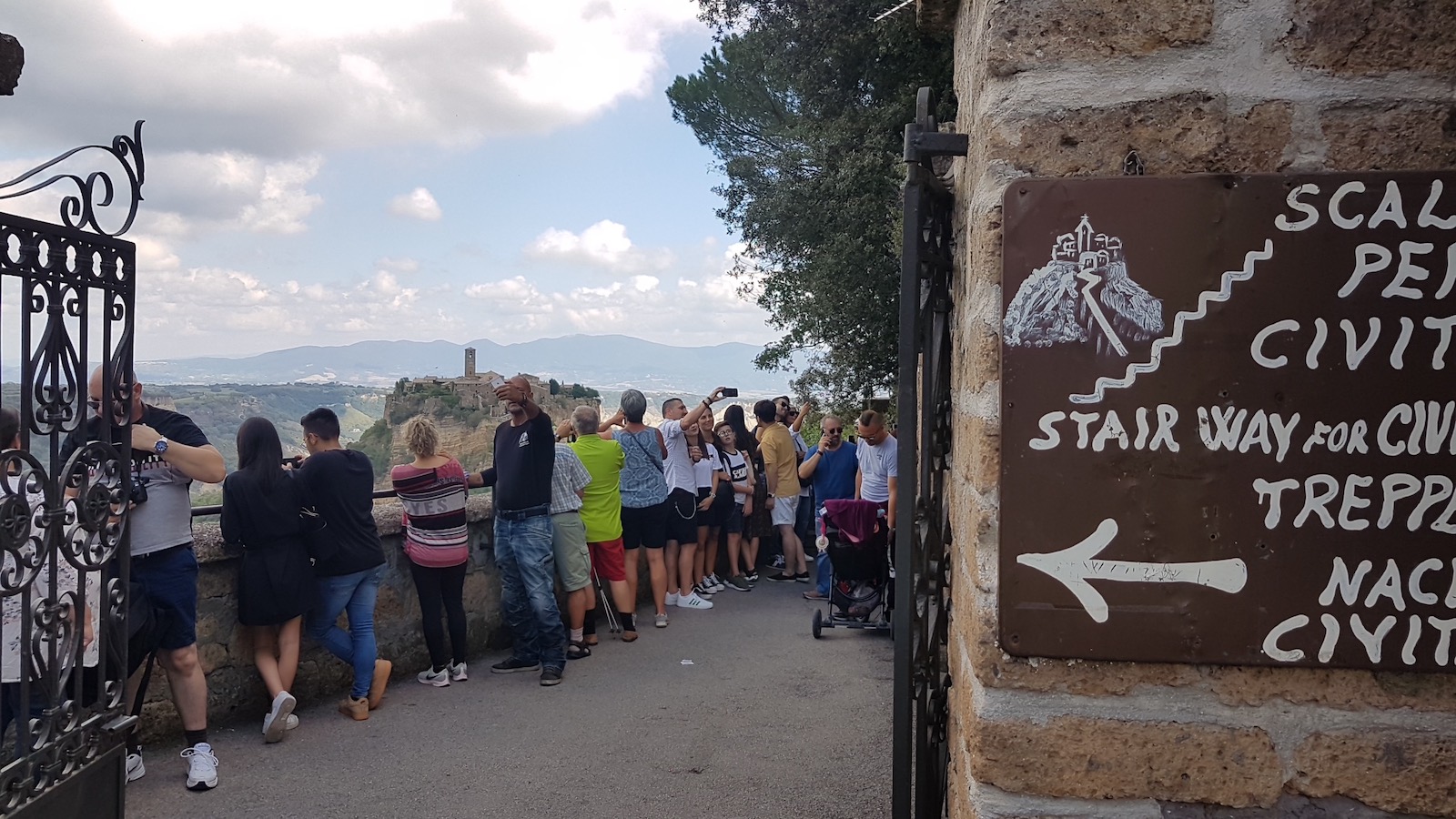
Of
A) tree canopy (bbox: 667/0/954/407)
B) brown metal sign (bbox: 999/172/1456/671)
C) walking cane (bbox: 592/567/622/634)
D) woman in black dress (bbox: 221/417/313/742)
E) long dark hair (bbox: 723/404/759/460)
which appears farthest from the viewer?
tree canopy (bbox: 667/0/954/407)

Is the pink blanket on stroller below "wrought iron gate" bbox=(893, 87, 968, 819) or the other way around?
below

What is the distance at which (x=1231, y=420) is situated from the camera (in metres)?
1.62

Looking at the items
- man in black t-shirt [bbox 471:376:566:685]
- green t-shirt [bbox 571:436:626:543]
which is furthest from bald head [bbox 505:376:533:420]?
green t-shirt [bbox 571:436:626:543]

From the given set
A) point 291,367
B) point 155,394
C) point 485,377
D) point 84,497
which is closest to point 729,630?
point 155,394

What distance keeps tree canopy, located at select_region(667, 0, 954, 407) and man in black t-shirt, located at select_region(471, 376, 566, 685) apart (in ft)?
19.0

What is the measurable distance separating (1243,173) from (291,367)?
11452 cm

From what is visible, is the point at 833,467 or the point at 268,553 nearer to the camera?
the point at 268,553

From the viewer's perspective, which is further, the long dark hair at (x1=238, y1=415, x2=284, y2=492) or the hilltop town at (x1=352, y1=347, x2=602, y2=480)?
the hilltop town at (x1=352, y1=347, x2=602, y2=480)

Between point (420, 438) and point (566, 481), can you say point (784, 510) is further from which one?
point (420, 438)

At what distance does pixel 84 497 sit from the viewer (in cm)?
269

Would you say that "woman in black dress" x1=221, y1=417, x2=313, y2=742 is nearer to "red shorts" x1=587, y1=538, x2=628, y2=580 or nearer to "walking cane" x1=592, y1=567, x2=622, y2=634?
"red shorts" x1=587, y1=538, x2=628, y2=580

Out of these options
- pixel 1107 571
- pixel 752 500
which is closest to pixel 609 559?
pixel 752 500

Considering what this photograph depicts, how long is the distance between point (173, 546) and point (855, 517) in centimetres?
446

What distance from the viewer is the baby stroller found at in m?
7.20
